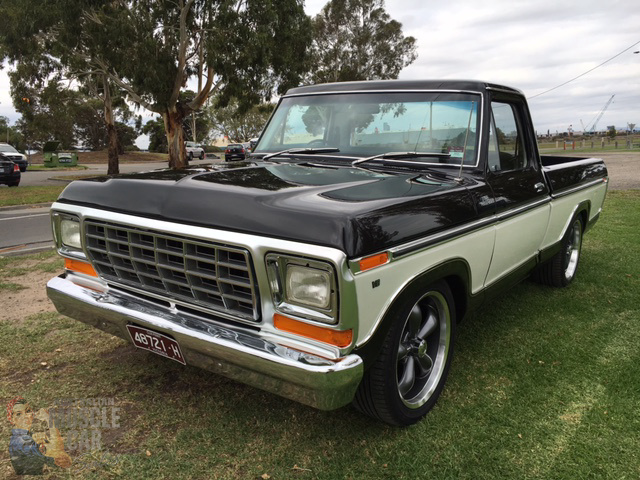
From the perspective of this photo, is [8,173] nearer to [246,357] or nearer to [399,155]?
[399,155]

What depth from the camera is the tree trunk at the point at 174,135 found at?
802 inches

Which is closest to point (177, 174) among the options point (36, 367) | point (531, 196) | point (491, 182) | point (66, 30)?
point (36, 367)

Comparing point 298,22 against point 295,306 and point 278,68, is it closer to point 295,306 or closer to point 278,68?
point 278,68

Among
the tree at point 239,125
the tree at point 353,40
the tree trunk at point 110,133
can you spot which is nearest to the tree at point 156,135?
the tree at point 239,125

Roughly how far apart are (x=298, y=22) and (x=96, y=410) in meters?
19.8

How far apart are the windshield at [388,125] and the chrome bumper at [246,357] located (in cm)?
170

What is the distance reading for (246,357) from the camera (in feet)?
7.23

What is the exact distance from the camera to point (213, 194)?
243 centimetres

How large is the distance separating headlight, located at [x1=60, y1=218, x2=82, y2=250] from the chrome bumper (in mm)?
488

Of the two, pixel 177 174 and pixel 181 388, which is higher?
pixel 177 174

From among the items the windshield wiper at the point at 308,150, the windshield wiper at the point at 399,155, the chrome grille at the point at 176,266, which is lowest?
the chrome grille at the point at 176,266

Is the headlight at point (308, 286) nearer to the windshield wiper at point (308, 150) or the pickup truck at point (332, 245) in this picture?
the pickup truck at point (332, 245)

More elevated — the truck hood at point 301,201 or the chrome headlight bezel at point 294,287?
the truck hood at point 301,201

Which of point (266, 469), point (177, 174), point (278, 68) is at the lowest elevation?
point (266, 469)
